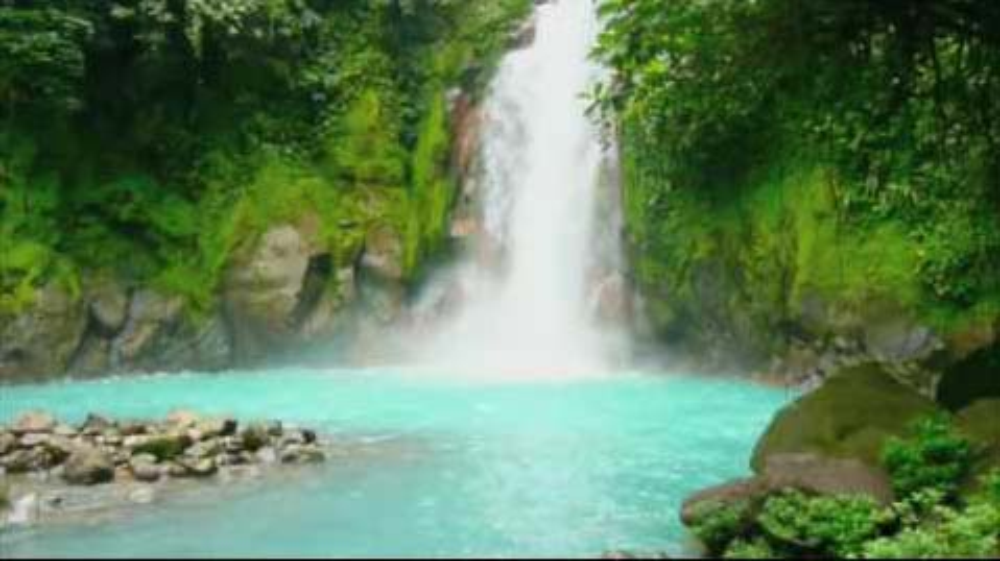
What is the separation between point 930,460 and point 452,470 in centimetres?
404

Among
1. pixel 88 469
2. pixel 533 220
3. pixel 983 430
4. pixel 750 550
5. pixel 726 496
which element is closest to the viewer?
pixel 750 550

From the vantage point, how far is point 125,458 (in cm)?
1141

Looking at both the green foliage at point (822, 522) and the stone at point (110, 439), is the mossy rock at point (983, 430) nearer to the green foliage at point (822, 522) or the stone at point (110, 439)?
the green foliage at point (822, 522)

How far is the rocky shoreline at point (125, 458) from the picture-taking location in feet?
32.5

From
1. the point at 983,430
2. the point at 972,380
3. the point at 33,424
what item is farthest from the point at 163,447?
the point at 972,380

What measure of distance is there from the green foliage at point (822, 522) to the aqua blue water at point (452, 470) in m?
0.72

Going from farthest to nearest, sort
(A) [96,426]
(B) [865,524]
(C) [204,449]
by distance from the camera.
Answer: (A) [96,426] → (C) [204,449] → (B) [865,524]

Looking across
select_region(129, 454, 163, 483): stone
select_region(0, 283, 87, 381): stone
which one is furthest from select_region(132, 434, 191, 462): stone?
select_region(0, 283, 87, 381): stone

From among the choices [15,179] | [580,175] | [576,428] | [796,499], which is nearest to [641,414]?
[576,428]

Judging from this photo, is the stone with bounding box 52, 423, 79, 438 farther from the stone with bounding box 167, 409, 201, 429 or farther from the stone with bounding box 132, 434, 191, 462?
the stone with bounding box 132, 434, 191, 462

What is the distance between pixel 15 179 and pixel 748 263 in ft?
38.6

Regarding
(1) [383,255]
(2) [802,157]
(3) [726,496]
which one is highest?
(2) [802,157]

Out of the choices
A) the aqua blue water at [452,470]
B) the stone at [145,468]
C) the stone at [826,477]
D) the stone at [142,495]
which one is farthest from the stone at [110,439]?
the stone at [826,477]

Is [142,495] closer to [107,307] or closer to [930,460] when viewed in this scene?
[930,460]
